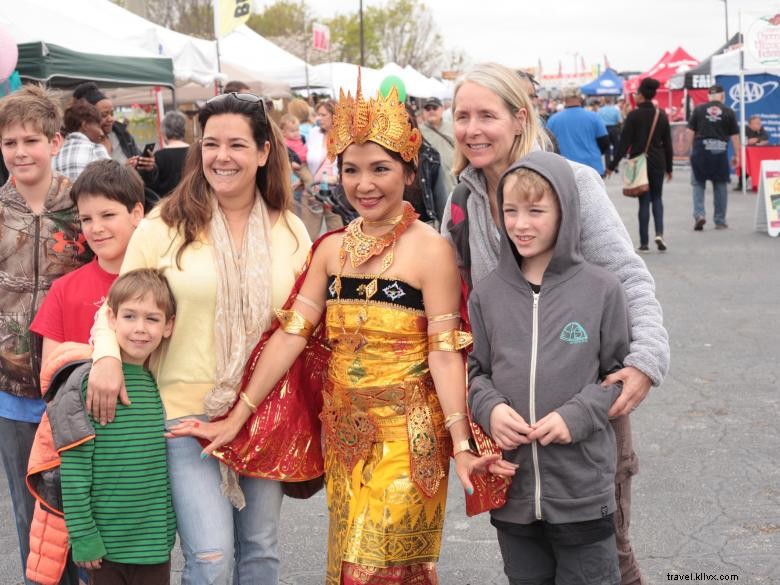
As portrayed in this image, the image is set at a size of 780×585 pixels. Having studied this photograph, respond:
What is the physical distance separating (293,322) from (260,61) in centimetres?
1733

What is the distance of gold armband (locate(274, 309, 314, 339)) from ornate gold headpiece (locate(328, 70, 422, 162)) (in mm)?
522

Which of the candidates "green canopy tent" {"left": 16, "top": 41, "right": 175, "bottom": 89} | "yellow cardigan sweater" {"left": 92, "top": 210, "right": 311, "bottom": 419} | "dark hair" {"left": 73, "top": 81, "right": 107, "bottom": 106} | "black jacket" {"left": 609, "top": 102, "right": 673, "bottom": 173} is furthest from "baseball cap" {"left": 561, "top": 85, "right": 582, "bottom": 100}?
"yellow cardigan sweater" {"left": 92, "top": 210, "right": 311, "bottom": 419}

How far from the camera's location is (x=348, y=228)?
9.61 ft

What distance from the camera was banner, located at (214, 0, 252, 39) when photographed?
46.8ft

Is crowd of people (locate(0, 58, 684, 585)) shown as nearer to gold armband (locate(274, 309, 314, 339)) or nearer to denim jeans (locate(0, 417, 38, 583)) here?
gold armband (locate(274, 309, 314, 339))

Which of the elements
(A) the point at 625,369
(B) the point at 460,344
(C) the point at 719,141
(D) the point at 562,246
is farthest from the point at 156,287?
(C) the point at 719,141

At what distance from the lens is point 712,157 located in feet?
45.8

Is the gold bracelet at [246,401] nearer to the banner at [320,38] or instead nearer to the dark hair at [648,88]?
the dark hair at [648,88]

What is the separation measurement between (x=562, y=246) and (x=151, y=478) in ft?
4.57

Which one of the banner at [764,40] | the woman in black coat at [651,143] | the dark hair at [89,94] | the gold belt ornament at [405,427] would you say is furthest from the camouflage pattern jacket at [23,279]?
the banner at [764,40]

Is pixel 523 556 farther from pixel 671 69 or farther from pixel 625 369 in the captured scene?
pixel 671 69

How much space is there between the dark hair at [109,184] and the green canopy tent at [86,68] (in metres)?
5.47

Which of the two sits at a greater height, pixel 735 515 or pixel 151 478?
pixel 151 478

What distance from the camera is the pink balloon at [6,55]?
6309 millimetres
